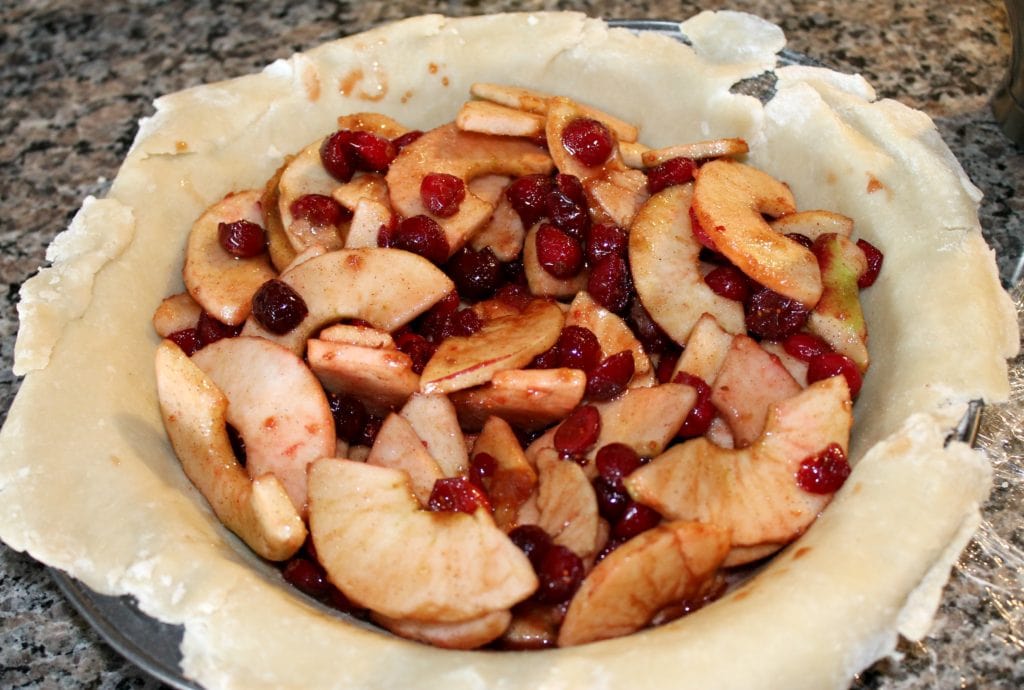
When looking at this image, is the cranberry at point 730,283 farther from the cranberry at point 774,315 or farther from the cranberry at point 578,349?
the cranberry at point 578,349

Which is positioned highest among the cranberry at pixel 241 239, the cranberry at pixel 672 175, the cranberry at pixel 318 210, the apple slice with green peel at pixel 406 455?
the cranberry at pixel 672 175

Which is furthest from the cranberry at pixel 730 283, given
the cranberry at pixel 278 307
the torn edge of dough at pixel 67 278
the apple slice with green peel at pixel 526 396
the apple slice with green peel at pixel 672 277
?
the torn edge of dough at pixel 67 278

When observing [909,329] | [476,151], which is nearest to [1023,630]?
[909,329]

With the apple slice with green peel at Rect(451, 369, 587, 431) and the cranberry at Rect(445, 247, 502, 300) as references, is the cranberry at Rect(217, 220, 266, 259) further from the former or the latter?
the apple slice with green peel at Rect(451, 369, 587, 431)

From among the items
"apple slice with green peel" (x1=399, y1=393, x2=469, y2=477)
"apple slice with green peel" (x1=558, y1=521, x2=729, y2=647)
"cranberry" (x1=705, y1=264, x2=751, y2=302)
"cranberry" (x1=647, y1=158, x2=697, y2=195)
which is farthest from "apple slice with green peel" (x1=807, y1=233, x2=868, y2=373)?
"apple slice with green peel" (x1=399, y1=393, x2=469, y2=477)

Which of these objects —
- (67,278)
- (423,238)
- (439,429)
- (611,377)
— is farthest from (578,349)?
(67,278)

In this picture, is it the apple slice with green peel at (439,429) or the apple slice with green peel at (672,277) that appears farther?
the apple slice with green peel at (672,277)
